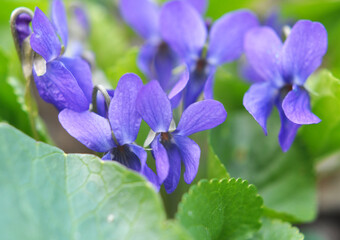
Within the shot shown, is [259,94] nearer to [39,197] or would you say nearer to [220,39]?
[220,39]

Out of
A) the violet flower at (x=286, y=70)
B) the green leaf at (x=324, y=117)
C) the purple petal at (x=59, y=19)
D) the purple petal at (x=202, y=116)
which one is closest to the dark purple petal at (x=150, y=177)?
the purple petal at (x=202, y=116)

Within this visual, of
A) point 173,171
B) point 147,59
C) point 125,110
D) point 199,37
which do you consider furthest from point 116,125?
point 147,59

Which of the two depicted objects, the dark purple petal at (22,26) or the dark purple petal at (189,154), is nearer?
the dark purple petal at (189,154)

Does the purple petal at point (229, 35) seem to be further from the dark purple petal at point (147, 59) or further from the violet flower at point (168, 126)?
→ the violet flower at point (168, 126)

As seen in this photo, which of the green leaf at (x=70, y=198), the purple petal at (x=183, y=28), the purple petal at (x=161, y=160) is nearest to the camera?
the green leaf at (x=70, y=198)

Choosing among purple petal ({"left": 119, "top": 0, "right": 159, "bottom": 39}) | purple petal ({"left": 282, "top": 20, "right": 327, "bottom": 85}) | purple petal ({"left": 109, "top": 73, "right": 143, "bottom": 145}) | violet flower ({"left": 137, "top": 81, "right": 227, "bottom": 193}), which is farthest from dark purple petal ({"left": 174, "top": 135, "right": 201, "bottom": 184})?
purple petal ({"left": 119, "top": 0, "right": 159, "bottom": 39})

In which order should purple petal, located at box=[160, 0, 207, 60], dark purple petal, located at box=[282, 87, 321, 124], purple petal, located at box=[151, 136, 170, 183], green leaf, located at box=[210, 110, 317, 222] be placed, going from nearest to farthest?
purple petal, located at box=[151, 136, 170, 183] → dark purple petal, located at box=[282, 87, 321, 124] → purple petal, located at box=[160, 0, 207, 60] → green leaf, located at box=[210, 110, 317, 222]

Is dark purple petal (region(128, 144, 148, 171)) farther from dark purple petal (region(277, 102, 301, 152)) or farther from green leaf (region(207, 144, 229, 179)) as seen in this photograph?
dark purple petal (region(277, 102, 301, 152))

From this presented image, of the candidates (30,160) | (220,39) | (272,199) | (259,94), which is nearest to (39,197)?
(30,160)

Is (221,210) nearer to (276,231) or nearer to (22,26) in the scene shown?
(276,231)
